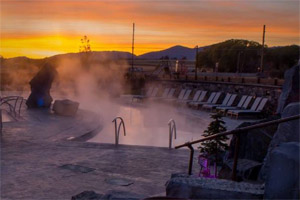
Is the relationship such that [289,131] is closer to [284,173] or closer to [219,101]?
[284,173]

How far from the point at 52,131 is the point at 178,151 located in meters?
4.02

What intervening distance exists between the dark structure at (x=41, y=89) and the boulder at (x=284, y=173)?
45.4ft

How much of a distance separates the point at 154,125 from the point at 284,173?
11.5 meters

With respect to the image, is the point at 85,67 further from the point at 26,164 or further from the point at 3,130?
the point at 26,164

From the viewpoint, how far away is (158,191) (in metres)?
5.45

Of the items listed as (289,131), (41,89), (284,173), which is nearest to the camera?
(284,173)

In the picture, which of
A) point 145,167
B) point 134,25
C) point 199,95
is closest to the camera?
point 145,167

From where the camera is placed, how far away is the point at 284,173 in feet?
9.30

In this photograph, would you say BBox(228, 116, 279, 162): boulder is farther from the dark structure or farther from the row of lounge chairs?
the dark structure

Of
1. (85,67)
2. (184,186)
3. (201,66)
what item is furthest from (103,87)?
(201,66)

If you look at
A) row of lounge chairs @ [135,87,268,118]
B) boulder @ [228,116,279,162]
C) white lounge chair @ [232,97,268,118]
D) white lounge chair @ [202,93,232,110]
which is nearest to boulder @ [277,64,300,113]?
boulder @ [228,116,279,162]

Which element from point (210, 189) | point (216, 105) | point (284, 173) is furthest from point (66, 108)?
point (284, 173)

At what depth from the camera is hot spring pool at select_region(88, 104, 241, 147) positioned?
1124 cm

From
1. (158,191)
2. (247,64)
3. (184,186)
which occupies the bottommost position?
(158,191)
